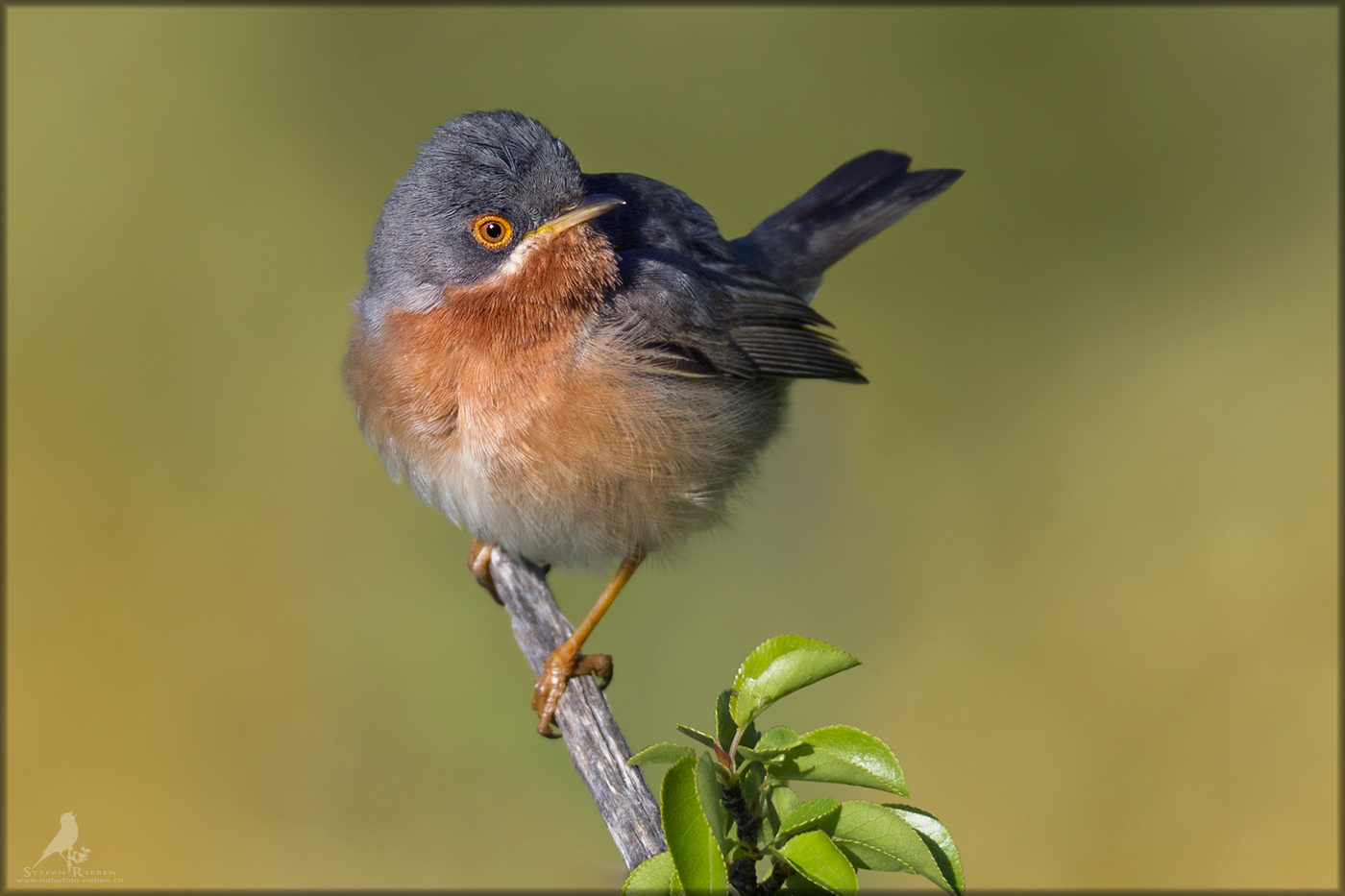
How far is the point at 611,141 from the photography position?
6879mm

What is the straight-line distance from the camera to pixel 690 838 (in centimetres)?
144

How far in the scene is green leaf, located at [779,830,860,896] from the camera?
4.75 ft

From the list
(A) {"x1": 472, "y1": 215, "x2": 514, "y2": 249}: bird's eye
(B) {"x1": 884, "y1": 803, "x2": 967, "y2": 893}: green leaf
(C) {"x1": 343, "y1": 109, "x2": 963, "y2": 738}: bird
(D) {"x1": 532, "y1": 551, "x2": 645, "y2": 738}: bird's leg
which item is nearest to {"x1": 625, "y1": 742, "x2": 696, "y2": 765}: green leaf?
(B) {"x1": 884, "y1": 803, "x2": 967, "y2": 893}: green leaf

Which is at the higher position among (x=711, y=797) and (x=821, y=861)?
(x=711, y=797)

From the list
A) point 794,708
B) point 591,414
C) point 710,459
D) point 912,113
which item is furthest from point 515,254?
point 912,113

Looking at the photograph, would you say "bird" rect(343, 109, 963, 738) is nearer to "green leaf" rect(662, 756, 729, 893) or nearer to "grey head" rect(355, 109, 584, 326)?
"grey head" rect(355, 109, 584, 326)

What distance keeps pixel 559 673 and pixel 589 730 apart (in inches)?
23.5

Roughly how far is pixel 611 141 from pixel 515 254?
4103 millimetres

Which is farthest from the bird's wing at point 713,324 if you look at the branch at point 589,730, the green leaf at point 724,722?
the green leaf at point 724,722

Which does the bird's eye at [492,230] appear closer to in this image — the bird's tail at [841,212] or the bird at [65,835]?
the bird's tail at [841,212]

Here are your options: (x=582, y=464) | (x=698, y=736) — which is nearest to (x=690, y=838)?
(x=698, y=736)

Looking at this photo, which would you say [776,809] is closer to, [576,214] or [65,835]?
[576,214]

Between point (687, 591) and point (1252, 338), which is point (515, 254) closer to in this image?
point (687, 591)

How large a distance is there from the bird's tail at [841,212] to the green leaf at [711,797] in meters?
3.32
